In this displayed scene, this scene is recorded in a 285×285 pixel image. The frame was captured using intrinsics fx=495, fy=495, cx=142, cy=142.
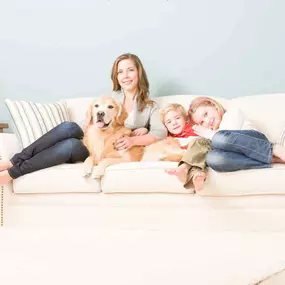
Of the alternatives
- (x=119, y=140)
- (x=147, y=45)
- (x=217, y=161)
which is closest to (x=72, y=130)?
(x=119, y=140)

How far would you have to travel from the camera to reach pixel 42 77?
3348mm

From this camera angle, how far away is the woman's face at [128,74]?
9.18 ft

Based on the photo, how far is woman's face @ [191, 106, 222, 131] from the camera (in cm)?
266

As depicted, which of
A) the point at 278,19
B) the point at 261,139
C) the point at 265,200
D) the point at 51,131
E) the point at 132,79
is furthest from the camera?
the point at 278,19

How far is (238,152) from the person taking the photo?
2.24 meters

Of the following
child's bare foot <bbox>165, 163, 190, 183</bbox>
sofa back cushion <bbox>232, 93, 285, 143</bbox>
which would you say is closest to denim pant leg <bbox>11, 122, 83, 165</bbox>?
child's bare foot <bbox>165, 163, 190, 183</bbox>

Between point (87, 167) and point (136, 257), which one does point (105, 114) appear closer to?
point (87, 167)

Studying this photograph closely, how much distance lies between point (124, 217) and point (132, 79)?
863 mm

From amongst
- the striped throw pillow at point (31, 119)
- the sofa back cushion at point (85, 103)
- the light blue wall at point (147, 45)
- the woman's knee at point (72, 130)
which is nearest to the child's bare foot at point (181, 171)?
the woman's knee at point (72, 130)

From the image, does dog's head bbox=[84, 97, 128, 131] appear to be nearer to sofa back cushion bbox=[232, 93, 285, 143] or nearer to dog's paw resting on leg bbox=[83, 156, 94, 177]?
dog's paw resting on leg bbox=[83, 156, 94, 177]

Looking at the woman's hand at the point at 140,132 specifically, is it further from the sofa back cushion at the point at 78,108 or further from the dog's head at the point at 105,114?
the sofa back cushion at the point at 78,108

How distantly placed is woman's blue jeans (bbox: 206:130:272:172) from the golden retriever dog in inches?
18.6

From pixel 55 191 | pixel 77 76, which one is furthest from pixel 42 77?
pixel 55 191

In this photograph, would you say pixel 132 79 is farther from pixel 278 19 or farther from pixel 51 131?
pixel 278 19
